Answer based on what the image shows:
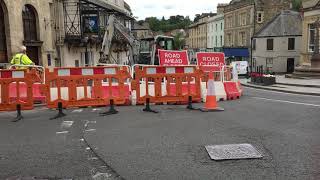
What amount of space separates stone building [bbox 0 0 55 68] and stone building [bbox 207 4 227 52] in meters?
48.3

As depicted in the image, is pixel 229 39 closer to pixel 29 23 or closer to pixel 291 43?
pixel 291 43

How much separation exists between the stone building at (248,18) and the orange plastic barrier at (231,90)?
126 feet

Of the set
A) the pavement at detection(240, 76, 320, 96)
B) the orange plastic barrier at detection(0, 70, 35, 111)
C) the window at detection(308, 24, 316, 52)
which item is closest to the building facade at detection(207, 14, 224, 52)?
the window at detection(308, 24, 316, 52)

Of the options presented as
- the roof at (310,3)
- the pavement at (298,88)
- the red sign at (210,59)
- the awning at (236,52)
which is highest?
the roof at (310,3)

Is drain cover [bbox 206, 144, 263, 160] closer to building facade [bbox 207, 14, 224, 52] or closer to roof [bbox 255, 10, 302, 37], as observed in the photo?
roof [bbox 255, 10, 302, 37]

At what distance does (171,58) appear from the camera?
1424 centimetres

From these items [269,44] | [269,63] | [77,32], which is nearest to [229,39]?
[269,44]

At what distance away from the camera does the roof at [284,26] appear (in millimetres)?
48062

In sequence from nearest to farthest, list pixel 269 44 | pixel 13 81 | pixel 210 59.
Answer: pixel 13 81 < pixel 210 59 < pixel 269 44

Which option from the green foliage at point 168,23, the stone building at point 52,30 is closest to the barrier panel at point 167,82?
the stone building at point 52,30

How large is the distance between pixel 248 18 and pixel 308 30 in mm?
27250

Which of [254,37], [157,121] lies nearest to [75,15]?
[157,121]

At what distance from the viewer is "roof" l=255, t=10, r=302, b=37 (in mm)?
48062

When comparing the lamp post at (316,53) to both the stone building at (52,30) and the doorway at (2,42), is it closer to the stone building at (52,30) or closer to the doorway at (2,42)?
the stone building at (52,30)
